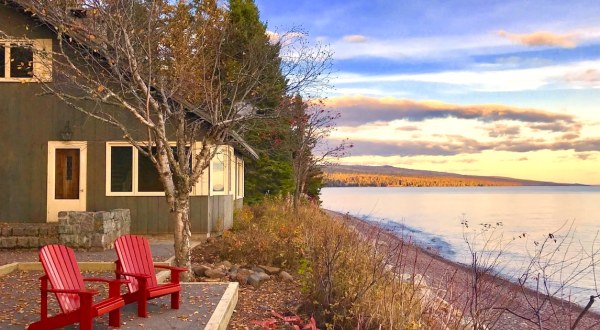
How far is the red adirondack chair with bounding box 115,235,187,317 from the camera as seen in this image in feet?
22.6

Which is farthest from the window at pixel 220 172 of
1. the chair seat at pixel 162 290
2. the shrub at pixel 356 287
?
the chair seat at pixel 162 290

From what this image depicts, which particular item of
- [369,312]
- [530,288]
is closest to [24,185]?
[369,312]

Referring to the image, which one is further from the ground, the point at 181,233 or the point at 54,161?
the point at 54,161

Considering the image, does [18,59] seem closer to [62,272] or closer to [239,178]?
[239,178]

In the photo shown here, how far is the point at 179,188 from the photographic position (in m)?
9.65

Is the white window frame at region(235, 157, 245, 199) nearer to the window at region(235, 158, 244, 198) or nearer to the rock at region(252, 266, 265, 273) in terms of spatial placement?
the window at region(235, 158, 244, 198)

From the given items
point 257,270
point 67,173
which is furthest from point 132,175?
point 257,270

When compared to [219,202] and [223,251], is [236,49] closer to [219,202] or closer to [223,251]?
[219,202]

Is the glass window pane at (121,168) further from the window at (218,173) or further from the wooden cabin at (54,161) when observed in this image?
the window at (218,173)

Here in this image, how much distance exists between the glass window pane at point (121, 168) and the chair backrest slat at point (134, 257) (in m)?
8.53

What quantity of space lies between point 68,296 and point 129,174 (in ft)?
32.7

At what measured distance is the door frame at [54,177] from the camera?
15.4 m

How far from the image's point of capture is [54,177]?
15.5m

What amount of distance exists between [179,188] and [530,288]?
39.7 ft
